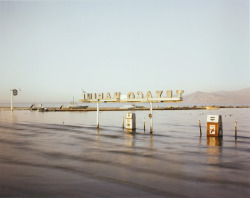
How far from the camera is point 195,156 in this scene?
17.7m

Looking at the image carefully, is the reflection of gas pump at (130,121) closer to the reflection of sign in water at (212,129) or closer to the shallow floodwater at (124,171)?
the reflection of sign in water at (212,129)

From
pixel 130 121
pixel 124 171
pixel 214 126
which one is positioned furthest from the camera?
pixel 130 121

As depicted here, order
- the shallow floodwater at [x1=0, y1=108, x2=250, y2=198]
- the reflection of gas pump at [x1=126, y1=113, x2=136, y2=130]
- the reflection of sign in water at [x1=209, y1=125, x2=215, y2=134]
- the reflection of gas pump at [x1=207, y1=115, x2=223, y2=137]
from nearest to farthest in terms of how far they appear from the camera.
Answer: the shallow floodwater at [x1=0, y1=108, x2=250, y2=198], the reflection of gas pump at [x1=207, y1=115, x2=223, y2=137], the reflection of sign in water at [x1=209, y1=125, x2=215, y2=134], the reflection of gas pump at [x1=126, y1=113, x2=136, y2=130]

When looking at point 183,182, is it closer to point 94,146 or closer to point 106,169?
point 106,169

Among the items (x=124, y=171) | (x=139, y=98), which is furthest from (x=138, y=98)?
(x=124, y=171)

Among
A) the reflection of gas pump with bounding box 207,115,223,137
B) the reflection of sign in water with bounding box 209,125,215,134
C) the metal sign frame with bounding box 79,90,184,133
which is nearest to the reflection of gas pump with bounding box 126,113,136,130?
the metal sign frame with bounding box 79,90,184,133

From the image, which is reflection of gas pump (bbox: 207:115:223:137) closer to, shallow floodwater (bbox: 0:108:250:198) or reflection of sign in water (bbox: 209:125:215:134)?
reflection of sign in water (bbox: 209:125:215:134)

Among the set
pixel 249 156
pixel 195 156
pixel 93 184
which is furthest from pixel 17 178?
pixel 249 156

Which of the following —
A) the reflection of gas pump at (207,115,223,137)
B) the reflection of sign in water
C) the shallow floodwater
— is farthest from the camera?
the reflection of sign in water

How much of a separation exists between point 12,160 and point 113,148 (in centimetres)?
756

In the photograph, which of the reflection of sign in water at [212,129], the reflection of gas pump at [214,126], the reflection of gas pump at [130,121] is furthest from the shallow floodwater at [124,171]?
the reflection of gas pump at [130,121]

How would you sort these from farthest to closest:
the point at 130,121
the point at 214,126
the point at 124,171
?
the point at 130,121 < the point at 214,126 < the point at 124,171

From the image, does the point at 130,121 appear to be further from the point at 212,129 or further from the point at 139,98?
the point at 212,129

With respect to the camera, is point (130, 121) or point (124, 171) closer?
point (124, 171)
